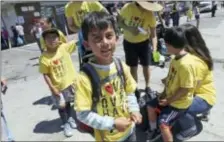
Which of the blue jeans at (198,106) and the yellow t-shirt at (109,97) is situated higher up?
the yellow t-shirt at (109,97)

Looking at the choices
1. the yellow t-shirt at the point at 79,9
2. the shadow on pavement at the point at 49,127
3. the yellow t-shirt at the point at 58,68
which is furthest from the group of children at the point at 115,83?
the yellow t-shirt at the point at 79,9

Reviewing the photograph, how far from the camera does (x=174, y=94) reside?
2707mm

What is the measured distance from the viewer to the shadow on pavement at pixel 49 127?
12.3 feet

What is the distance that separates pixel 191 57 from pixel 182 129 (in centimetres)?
68

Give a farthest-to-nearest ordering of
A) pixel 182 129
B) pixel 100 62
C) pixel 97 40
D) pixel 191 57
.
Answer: pixel 182 129 < pixel 191 57 < pixel 100 62 < pixel 97 40

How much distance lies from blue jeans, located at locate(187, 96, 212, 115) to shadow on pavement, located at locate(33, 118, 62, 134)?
5.22 feet

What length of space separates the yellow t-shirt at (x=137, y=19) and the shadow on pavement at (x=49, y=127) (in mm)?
1380

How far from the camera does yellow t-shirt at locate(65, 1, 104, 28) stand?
3855 mm

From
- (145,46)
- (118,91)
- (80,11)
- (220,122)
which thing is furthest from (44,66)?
(220,122)

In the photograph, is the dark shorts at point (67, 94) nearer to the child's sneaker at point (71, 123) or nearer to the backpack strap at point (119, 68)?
the child's sneaker at point (71, 123)

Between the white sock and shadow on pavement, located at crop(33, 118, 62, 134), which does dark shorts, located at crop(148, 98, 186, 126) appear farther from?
shadow on pavement, located at crop(33, 118, 62, 134)

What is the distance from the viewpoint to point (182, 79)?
2.63m

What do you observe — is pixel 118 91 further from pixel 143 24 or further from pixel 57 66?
pixel 143 24

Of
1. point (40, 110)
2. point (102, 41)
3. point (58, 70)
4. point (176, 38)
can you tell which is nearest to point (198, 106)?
point (176, 38)
